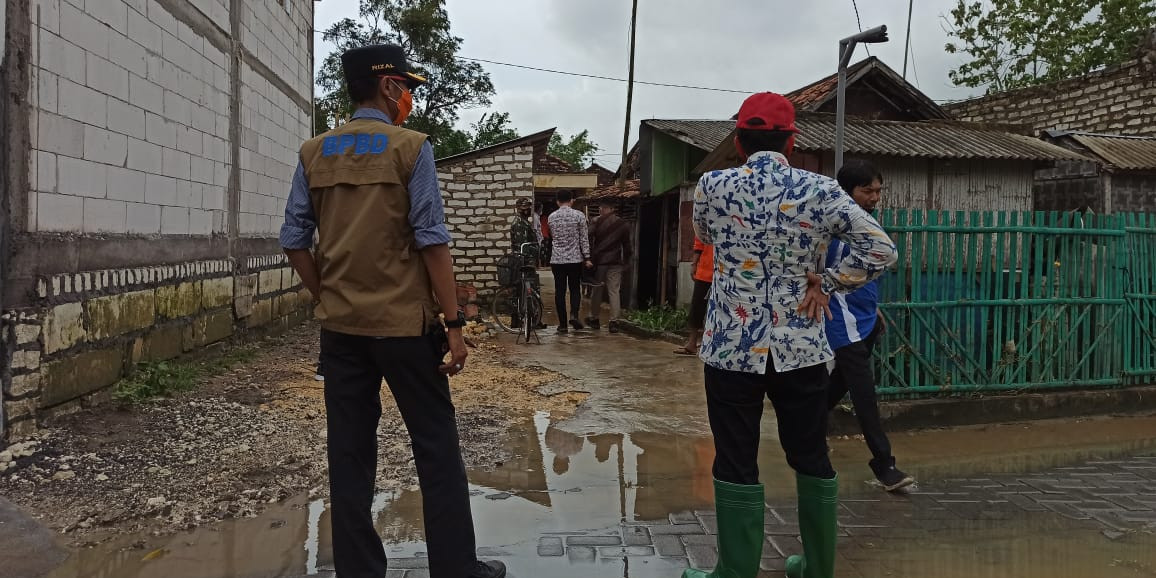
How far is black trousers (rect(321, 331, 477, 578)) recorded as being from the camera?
266 cm

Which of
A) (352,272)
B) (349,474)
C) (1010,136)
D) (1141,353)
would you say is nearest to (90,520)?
(349,474)

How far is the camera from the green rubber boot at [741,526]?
2.66 m

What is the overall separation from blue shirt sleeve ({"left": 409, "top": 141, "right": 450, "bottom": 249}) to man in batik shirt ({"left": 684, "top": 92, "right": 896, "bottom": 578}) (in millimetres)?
882

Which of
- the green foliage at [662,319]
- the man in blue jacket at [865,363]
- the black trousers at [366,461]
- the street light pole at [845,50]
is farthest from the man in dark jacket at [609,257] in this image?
the black trousers at [366,461]

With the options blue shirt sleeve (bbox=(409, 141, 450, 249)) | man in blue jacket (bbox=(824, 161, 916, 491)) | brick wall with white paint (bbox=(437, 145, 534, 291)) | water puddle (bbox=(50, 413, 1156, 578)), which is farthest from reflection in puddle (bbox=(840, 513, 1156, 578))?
Answer: brick wall with white paint (bbox=(437, 145, 534, 291))

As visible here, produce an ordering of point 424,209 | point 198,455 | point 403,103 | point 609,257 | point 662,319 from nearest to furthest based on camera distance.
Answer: point 424,209, point 403,103, point 198,455, point 662,319, point 609,257

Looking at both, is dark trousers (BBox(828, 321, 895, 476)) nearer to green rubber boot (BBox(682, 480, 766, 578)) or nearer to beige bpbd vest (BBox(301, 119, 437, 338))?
green rubber boot (BBox(682, 480, 766, 578))

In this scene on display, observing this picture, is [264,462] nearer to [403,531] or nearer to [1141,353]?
[403,531]

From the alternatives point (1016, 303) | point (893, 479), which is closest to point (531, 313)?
point (1016, 303)

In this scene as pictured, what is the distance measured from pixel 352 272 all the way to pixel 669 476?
2445mm

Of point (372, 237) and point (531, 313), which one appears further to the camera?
point (531, 313)

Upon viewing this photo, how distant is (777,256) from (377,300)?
4.12 ft

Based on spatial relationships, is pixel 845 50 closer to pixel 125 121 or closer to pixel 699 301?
pixel 699 301

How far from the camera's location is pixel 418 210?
254cm
